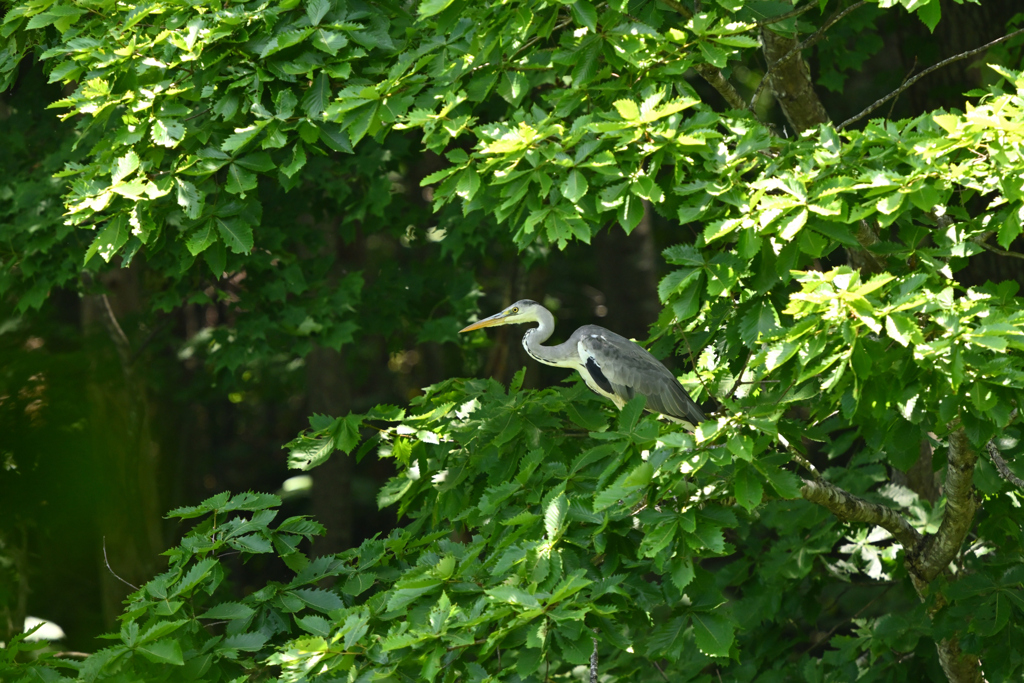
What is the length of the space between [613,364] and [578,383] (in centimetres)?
53

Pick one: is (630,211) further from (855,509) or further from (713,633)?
(855,509)

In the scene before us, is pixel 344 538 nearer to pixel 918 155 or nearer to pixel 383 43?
pixel 383 43

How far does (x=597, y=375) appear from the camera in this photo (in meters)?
5.50

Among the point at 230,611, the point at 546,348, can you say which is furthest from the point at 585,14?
the point at 230,611

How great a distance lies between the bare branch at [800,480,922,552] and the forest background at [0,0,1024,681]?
0.03 meters

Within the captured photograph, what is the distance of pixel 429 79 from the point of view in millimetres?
4320

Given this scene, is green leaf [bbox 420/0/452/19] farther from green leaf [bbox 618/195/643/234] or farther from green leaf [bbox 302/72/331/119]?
green leaf [bbox 618/195/643/234]

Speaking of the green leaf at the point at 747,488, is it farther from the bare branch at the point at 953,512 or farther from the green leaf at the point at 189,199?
the green leaf at the point at 189,199

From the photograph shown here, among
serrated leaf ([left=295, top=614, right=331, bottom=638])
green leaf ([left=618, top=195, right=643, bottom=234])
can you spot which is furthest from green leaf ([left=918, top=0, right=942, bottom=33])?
serrated leaf ([left=295, top=614, right=331, bottom=638])

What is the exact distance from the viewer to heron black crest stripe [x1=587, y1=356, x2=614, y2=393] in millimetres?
5488

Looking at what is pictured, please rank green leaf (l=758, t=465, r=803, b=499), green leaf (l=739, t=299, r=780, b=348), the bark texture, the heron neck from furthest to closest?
the heron neck
the bark texture
green leaf (l=739, t=299, r=780, b=348)
green leaf (l=758, t=465, r=803, b=499)

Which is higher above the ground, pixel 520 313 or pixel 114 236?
pixel 114 236

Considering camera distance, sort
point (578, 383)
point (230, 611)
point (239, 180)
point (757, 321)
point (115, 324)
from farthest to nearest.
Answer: point (115, 324), point (578, 383), point (239, 180), point (230, 611), point (757, 321)

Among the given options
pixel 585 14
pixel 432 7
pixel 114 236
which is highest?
pixel 432 7
